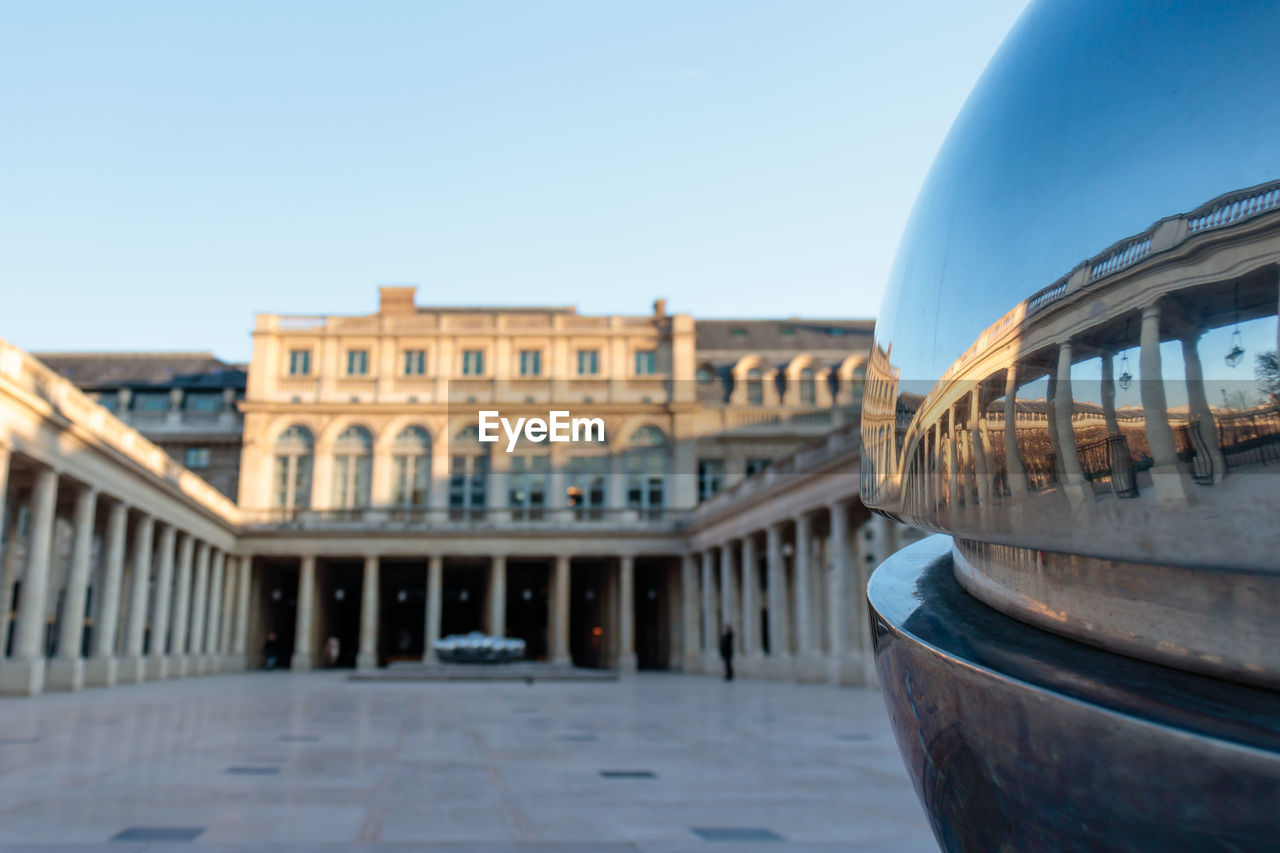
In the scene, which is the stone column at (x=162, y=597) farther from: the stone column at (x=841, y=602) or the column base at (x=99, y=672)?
the stone column at (x=841, y=602)

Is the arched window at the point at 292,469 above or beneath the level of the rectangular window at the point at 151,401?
beneath

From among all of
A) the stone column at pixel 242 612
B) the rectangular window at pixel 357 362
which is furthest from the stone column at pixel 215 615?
the rectangular window at pixel 357 362

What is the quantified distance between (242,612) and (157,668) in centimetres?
1357

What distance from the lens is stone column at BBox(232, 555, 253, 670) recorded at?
4972 cm

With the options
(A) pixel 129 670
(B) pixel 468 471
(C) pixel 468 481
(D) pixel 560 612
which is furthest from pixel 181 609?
(D) pixel 560 612

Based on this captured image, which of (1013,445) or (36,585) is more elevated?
(36,585)

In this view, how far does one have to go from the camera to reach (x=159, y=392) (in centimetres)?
5959

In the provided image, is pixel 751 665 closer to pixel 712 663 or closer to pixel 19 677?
pixel 712 663

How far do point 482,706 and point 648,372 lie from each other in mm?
37653

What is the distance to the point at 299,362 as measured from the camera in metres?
55.8

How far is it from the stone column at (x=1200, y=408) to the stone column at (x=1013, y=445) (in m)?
0.27

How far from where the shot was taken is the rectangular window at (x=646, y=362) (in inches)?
2245

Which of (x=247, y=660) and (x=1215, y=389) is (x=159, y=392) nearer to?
(x=247, y=660)

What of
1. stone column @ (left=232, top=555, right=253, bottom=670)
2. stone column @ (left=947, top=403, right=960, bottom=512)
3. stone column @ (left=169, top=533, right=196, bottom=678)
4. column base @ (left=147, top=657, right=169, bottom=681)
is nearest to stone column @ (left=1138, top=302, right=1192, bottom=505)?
stone column @ (left=947, top=403, right=960, bottom=512)
